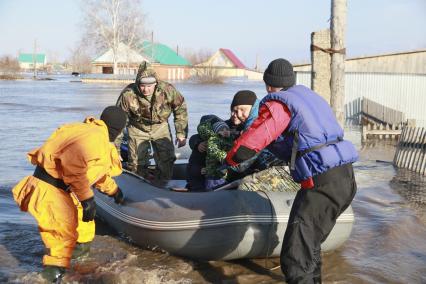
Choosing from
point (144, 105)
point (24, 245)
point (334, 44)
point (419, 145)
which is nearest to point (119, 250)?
point (24, 245)

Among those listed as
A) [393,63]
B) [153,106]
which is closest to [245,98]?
[153,106]

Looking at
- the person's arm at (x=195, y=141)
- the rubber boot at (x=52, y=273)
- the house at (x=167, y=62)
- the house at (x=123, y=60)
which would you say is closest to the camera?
the rubber boot at (x=52, y=273)

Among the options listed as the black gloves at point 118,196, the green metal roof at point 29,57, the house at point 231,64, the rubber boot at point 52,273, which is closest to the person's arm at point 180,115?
the black gloves at point 118,196

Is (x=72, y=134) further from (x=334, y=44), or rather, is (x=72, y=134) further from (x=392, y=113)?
(x=392, y=113)

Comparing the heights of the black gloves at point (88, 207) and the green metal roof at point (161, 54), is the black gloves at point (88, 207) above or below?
below

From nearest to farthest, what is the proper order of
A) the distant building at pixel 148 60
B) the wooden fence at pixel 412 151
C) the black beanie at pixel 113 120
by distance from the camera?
1. the black beanie at pixel 113 120
2. the wooden fence at pixel 412 151
3. the distant building at pixel 148 60

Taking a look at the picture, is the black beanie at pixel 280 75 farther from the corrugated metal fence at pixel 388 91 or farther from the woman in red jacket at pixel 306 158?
the corrugated metal fence at pixel 388 91

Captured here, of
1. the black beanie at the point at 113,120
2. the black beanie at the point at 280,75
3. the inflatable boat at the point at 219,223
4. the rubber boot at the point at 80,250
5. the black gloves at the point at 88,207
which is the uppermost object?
the black beanie at the point at 280,75

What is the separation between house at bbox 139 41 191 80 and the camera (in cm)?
6244

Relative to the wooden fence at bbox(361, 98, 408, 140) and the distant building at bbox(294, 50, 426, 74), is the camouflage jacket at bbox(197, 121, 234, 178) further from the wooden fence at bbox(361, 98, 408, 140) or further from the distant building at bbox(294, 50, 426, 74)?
the distant building at bbox(294, 50, 426, 74)

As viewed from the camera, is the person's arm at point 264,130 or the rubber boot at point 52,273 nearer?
the person's arm at point 264,130

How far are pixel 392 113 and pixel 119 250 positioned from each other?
38.8ft

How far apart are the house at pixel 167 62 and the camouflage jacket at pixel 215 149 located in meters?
55.5

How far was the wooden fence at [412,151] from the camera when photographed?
956 cm
